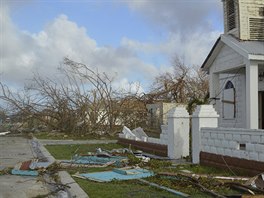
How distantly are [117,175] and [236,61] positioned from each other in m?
7.56

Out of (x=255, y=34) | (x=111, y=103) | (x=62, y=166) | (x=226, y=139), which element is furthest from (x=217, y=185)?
(x=111, y=103)

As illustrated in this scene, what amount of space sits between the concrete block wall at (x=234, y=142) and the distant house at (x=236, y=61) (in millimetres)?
3047

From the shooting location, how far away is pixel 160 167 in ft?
35.3

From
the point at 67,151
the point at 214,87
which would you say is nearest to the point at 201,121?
the point at 214,87

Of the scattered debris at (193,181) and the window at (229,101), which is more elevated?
the window at (229,101)

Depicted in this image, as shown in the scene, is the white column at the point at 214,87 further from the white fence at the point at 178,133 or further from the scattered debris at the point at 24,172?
the scattered debris at the point at 24,172

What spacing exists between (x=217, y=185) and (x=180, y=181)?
31.4 inches

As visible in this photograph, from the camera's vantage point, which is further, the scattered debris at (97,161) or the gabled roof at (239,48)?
the gabled roof at (239,48)

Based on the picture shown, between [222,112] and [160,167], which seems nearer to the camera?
[160,167]

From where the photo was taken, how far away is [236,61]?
49.0ft

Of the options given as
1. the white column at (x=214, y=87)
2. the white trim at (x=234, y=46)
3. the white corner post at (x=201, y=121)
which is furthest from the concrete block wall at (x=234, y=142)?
the white column at (x=214, y=87)

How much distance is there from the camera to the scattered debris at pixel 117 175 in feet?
29.5

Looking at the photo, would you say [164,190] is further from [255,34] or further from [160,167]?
[255,34]

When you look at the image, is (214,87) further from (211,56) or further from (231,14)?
(231,14)
